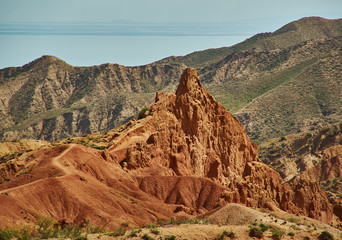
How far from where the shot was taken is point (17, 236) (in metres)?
37.3

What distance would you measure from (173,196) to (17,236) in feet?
90.7

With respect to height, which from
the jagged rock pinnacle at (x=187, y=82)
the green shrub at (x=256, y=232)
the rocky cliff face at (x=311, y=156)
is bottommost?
the rocky cliff face at (x=311, y=156)

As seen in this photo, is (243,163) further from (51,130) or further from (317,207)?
(51,130)

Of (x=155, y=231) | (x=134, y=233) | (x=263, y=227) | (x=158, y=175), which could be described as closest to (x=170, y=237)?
(x=155, y=231)

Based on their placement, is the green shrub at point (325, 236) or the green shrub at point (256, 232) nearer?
the green shrub at point (256, 232)

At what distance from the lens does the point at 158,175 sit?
2594 inches

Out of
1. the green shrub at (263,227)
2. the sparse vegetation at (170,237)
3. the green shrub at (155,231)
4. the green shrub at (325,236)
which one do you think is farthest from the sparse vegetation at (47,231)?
the green shrub at (325,236)

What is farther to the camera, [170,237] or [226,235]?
[226,235]

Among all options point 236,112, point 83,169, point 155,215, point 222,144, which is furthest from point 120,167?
point 236,112

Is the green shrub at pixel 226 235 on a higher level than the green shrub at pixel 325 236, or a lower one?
higher

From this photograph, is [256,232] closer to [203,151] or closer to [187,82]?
[203,151]

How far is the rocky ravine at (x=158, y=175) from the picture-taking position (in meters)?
48.4

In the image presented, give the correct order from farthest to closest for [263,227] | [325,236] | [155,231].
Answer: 1. [263,227]
2. [325,236]
3. [155,231]

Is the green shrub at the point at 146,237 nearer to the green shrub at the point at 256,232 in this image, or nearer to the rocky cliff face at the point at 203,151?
the green shrub at the point at 256,232
